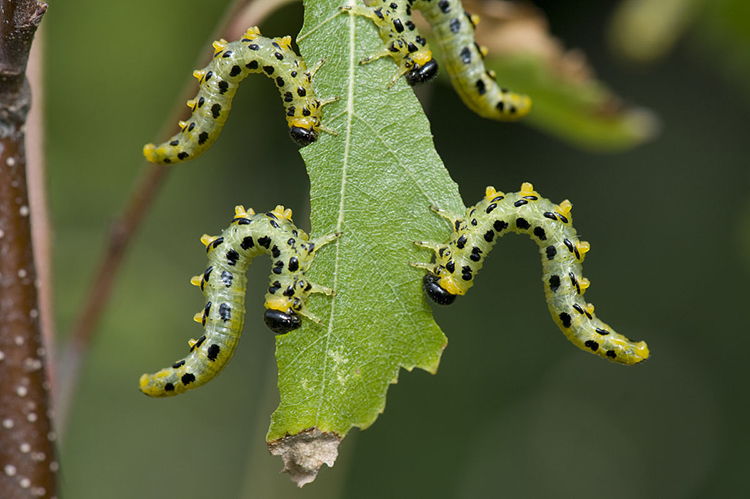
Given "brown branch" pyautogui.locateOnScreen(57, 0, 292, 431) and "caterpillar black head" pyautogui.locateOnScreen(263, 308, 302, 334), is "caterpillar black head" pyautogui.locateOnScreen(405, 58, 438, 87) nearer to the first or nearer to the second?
"caterpillar black head" pyautogui.locateOnScreen(263, 308, 302, 334)

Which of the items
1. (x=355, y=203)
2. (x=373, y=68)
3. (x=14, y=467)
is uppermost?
(x=373, y=68)

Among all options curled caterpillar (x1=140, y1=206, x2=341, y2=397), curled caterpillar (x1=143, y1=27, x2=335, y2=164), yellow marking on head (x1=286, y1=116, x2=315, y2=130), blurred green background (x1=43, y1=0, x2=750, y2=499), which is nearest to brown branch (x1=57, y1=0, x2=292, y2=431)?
curled caterpillar (x1=143, y1=27, x2=335, y2=164)

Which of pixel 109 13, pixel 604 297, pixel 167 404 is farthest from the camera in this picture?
pixel 604 297

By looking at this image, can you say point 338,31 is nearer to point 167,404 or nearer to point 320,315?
point 320,315

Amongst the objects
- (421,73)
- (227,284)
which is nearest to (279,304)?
(227,284)

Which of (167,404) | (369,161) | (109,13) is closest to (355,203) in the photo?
(369,161)

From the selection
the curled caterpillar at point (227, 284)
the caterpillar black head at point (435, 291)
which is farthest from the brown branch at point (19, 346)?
the caterpillar black head at point (435, 291)

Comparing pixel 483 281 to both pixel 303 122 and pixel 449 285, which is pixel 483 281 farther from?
pixel 303 122
